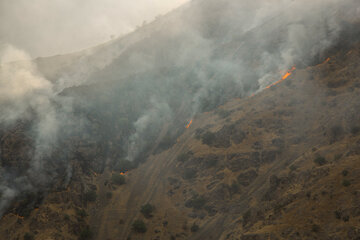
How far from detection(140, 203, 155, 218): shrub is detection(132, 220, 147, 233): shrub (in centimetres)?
320

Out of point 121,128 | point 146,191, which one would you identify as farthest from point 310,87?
point 121,128

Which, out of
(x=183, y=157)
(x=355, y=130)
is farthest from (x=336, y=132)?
(x=183, y=157)

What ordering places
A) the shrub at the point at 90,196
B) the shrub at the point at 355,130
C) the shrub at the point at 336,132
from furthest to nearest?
the shrub at the point at 90,196 < the shrub at the point at 336,132 < the shrub at the point at 355,130

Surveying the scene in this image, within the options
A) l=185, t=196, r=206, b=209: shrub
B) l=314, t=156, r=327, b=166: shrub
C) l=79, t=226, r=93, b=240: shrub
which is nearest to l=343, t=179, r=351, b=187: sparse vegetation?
l=314, t=156, r=327, b=166: shrub

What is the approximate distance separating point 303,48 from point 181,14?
9545cm

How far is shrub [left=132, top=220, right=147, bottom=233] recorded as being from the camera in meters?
70.2

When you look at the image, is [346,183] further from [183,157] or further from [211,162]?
[183,157]

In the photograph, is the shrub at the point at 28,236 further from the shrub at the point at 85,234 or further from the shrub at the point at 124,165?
the shrub at the point at 124,165

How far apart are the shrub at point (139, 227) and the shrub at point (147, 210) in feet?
10.5

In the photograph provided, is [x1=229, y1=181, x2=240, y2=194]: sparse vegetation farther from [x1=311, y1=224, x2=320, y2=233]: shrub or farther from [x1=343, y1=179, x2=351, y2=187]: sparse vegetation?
[x1=311, y1=224, x2=320, y2=233]: shrub

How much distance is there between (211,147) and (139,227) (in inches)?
1234

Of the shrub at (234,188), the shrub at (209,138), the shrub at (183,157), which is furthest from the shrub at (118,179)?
the shrub at (234,188)

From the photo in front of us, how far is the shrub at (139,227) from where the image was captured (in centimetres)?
7025

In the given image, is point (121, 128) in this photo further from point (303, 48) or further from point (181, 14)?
point (181, 14)
